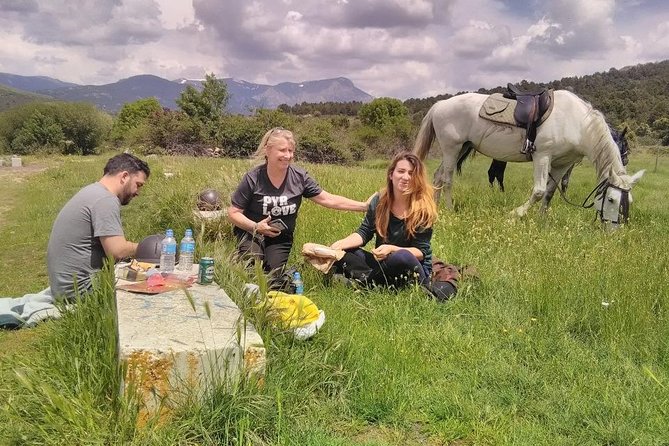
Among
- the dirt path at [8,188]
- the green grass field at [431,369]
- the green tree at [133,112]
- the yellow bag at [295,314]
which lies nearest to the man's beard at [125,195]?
the green grass field at [431,369]

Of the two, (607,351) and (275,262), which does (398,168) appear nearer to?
(275,262)

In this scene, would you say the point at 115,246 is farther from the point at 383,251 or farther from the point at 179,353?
the point at 383,251

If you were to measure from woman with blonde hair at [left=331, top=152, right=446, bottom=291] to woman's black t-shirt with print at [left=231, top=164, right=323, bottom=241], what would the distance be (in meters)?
0.64

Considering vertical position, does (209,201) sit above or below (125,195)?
below

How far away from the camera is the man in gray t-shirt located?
383 cm

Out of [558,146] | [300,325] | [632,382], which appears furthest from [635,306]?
[558,146]

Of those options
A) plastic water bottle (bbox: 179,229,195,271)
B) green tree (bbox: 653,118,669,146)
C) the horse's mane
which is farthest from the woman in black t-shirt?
green tree (bbox: 653,118,669,146)

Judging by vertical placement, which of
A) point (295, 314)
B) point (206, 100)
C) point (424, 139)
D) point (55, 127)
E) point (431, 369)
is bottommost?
point (431, 369)

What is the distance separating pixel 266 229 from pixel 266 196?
372mm

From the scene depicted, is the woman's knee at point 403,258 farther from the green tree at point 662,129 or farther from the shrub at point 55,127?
the shrub at point 55,127

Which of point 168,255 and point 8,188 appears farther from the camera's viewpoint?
point 8,188

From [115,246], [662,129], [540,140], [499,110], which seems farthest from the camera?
[662,129]

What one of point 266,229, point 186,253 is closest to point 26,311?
point 186,253

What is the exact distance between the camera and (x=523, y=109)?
26.0ft
